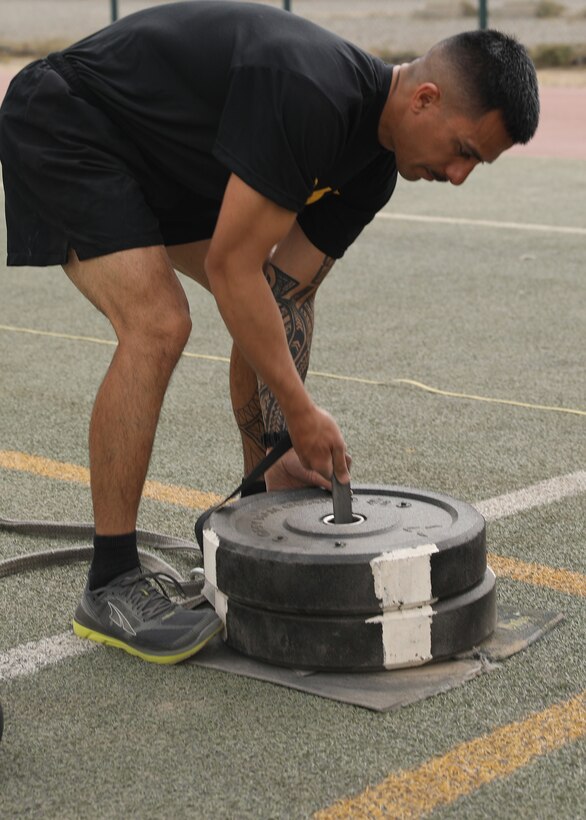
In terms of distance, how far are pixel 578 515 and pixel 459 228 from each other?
5.91 metres

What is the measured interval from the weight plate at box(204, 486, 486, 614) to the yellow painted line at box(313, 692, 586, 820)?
37 centimetres

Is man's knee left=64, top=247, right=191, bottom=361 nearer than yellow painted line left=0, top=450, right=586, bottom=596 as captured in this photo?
Yes

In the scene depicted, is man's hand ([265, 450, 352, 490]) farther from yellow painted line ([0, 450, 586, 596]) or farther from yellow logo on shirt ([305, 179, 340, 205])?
yellow logo on shirt ([305, 179, 340, 205])

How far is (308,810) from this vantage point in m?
2.38

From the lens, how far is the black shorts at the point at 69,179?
10.4 feet

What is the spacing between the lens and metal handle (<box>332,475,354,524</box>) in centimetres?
306

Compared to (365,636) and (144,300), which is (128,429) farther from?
(365,636)

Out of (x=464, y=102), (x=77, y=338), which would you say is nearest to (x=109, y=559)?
(x=464, y=102)

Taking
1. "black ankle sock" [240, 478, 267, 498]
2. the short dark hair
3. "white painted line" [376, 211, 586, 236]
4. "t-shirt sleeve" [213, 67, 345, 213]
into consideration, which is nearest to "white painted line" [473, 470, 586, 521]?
"black ankle sock" [240, 478, 267, 498]

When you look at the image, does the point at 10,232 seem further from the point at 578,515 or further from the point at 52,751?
the point at 578,515

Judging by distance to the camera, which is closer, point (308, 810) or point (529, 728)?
point (308, 810)

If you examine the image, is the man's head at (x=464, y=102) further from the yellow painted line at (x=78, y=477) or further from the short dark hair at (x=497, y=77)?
the yellow painted line at (x=78, y=477)

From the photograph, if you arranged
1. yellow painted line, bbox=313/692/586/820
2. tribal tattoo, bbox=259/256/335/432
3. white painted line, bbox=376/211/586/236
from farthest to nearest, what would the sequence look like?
white painted line, bbox=376/211/586/236 < tribal tattoo, bbox=259/256/335/432 < yellow painted line, bbox=313/692/586/820

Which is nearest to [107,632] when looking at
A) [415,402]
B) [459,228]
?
[415,402]
